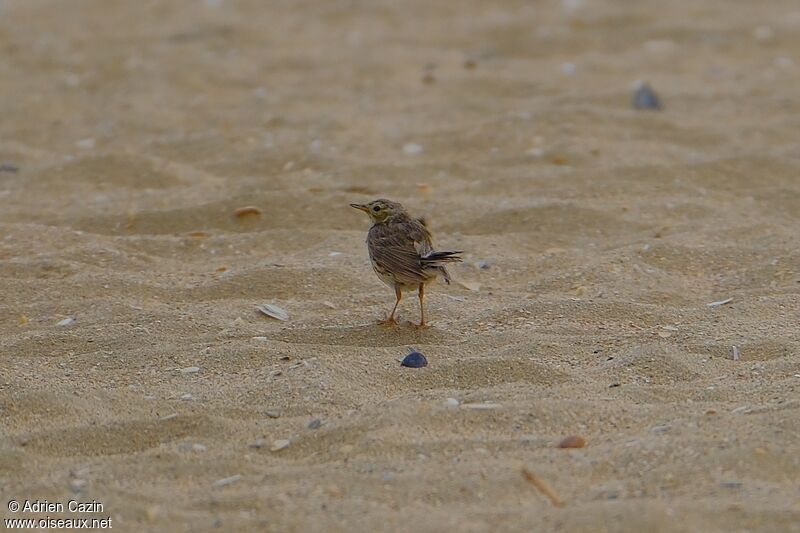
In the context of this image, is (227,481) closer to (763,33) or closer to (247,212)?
(247,212)

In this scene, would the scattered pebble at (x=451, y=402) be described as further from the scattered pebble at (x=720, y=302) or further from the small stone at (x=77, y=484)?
the scattered pebble at (x=720, y=302)

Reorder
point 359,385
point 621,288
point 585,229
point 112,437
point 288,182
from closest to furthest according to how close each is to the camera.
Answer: point 112,437
point 359,385
point 621,288
point 585,229
point 288,182

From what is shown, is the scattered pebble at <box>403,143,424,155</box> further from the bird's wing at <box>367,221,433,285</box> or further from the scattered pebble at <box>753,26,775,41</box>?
the scattered pebble at <box>753,26,775,41</box>

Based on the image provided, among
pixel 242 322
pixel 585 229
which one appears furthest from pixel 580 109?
pixel 242 322

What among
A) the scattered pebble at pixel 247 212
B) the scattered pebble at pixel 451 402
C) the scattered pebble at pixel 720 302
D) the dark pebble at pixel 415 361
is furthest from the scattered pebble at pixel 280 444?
the scattered pebble at pixel 247 212

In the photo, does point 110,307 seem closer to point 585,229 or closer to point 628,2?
point 585,229

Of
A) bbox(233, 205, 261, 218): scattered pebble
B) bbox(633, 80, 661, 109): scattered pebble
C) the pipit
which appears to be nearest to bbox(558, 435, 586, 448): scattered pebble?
the pipit
